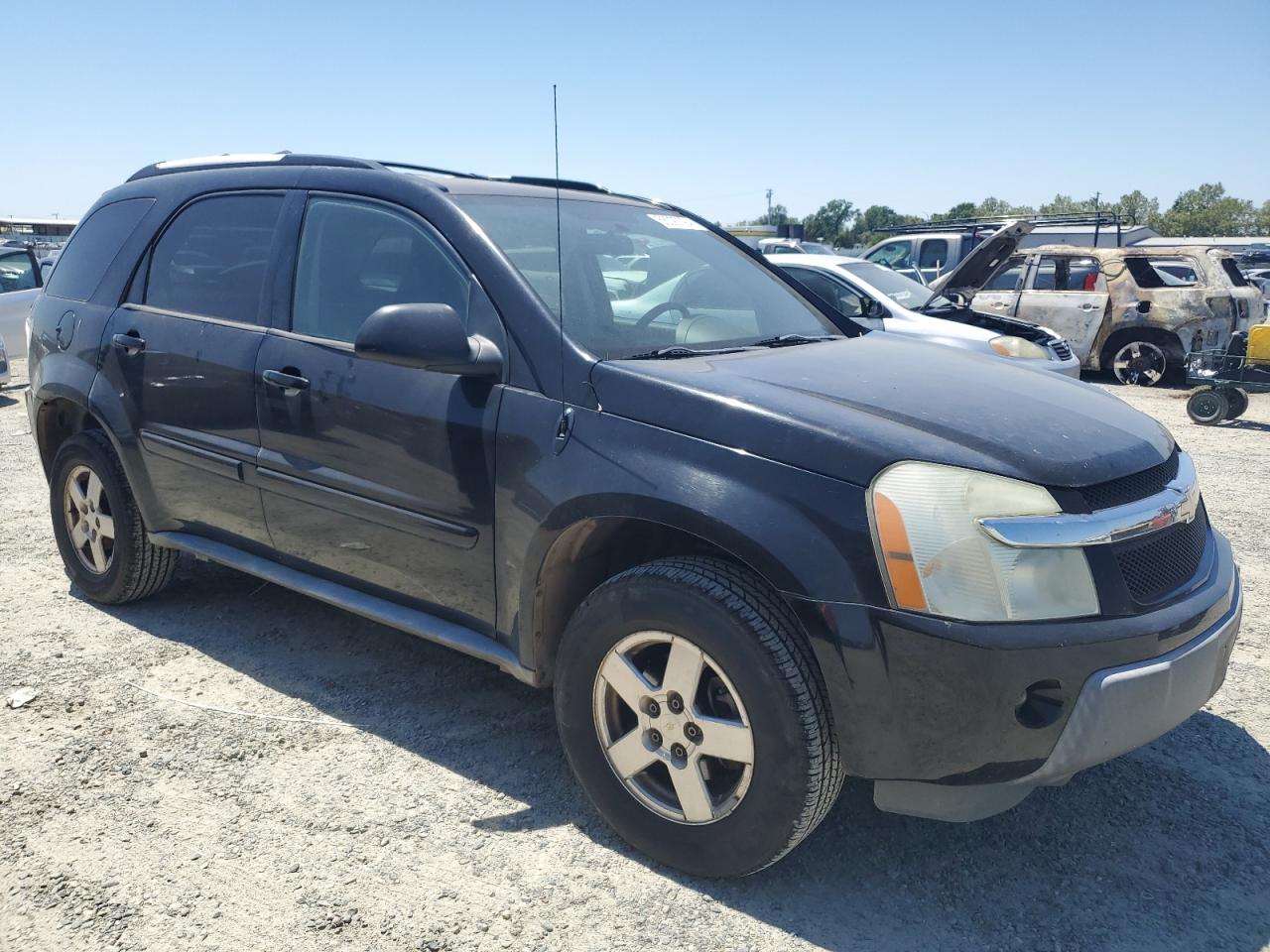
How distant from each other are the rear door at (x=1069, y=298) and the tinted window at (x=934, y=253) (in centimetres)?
447

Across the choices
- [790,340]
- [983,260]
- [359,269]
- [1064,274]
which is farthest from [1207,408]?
[359,269]

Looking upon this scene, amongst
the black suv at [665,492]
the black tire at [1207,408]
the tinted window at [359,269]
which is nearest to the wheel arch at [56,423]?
the black suv at [665,492]

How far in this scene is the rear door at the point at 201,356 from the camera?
11.6ft

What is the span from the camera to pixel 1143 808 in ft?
9.56

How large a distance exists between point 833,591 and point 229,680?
248 cm

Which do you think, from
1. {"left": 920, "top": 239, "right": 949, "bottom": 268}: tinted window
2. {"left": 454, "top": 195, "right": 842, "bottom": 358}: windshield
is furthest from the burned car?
{"left": 454, "top": 195, "right": 842, "bottom": 358}: windshield

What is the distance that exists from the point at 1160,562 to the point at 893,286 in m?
7.88

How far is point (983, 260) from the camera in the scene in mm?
9875

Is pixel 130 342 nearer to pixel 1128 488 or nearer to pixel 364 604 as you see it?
pixel 364 604

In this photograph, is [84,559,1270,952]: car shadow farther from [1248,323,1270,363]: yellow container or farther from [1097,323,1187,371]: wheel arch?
[1097,323,1187,371]: wheel arch

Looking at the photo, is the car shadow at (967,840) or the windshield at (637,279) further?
the windshield at (637,279)

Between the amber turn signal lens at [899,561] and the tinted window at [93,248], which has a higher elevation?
the tinted window at [93,248]

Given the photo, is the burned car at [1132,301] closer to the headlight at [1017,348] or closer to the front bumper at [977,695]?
the headlight at [1017,348]

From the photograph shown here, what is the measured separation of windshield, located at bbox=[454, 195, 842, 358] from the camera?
9.73 ft
